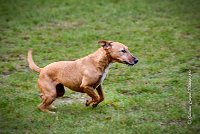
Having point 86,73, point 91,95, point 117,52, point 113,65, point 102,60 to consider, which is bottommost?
point 113,65

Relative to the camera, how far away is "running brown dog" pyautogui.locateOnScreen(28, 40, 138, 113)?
7.47 metres

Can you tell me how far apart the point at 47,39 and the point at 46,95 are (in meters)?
5.13

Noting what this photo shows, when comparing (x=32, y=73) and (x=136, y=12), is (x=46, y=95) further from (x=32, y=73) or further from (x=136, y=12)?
(x=136, y=12)

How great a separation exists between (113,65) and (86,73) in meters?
2.95

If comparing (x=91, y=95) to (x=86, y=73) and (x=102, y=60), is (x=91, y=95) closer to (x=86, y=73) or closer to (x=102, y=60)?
(x=86, y=73)

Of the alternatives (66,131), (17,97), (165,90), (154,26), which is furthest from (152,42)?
(66,131)

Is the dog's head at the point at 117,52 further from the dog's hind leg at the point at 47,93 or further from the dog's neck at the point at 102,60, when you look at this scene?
the dog's hind leg at the point at 47,93

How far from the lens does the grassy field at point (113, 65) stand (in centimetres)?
719

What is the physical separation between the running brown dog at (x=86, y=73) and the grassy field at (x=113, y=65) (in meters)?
0.37

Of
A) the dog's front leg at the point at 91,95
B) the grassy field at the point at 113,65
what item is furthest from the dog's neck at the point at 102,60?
the grassy field at the point at 113,65

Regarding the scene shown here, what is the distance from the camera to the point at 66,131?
684cm

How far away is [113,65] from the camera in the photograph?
10.4 meters

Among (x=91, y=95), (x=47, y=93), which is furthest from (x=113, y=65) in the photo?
(x=47, y=93)

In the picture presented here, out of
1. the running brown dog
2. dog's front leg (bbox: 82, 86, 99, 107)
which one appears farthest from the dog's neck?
dog's front leg (bbox: 82, 86, 99, 107)
